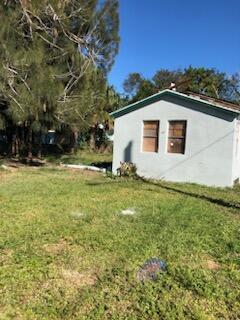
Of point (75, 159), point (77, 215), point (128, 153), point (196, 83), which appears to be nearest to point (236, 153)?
point (128, 153)

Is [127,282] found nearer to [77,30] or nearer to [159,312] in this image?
[159,312]

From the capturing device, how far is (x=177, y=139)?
1250 centimetres

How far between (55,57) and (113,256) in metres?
10.9

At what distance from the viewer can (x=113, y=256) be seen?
15.5ft

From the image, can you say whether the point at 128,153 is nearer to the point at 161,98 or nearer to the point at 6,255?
the point at 161,98

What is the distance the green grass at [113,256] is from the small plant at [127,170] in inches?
169

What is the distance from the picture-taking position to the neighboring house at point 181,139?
448 inches

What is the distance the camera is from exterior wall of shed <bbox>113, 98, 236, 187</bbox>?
11.4 m

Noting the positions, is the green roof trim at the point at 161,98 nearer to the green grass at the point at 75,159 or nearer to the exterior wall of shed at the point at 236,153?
the exterior wall of shed at the point at 236,153

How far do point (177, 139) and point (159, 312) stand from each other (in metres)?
9.48

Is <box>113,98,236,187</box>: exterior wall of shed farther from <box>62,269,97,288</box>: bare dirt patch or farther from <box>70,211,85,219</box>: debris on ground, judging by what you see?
<box>62,269,97,288</box>: bare dirt patch

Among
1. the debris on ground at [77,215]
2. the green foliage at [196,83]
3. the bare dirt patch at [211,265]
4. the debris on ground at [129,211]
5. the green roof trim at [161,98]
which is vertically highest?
the green foliage at [196,83]

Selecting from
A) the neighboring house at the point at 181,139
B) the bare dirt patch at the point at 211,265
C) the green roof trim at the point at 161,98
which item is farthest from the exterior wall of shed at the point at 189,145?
the bare dirt patch at the point at 211,265

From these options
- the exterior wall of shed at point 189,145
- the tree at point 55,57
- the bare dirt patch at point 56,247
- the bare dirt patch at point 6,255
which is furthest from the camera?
the tree at point 55,57
